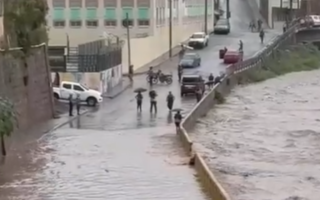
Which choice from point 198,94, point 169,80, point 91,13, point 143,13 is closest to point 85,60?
point 169,80

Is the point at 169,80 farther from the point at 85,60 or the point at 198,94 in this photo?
the point at 198,94

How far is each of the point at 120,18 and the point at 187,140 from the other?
38.7m

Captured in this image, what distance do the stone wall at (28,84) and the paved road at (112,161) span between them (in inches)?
73.3

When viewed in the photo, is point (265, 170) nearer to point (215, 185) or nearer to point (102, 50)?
point (215, 185)

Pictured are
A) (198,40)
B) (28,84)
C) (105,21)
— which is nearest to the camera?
(28,84)

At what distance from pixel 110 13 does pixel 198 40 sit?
36.6 ft

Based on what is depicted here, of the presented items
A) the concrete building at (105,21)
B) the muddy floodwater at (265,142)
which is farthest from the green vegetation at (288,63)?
the concrete building at (105,21)

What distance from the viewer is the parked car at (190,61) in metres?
68.9

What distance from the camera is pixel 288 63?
88.3 meters

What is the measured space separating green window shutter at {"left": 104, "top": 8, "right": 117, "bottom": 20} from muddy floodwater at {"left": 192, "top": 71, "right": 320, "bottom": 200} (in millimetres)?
12421

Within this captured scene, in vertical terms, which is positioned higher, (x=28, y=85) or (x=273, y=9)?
(x=28, y=85)

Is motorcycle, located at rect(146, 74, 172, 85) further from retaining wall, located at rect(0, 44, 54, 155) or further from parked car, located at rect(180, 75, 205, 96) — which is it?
retaining wall, located at rect(0, 44, 54, 155)

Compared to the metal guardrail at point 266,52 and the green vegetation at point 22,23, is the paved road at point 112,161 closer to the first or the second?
the green vegetation at point 22,23

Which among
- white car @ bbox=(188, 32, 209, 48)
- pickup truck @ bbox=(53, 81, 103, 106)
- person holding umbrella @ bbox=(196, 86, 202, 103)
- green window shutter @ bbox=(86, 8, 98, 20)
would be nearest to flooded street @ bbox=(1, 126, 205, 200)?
pickup truck @ bbox=(53, 81, 103, 106)
